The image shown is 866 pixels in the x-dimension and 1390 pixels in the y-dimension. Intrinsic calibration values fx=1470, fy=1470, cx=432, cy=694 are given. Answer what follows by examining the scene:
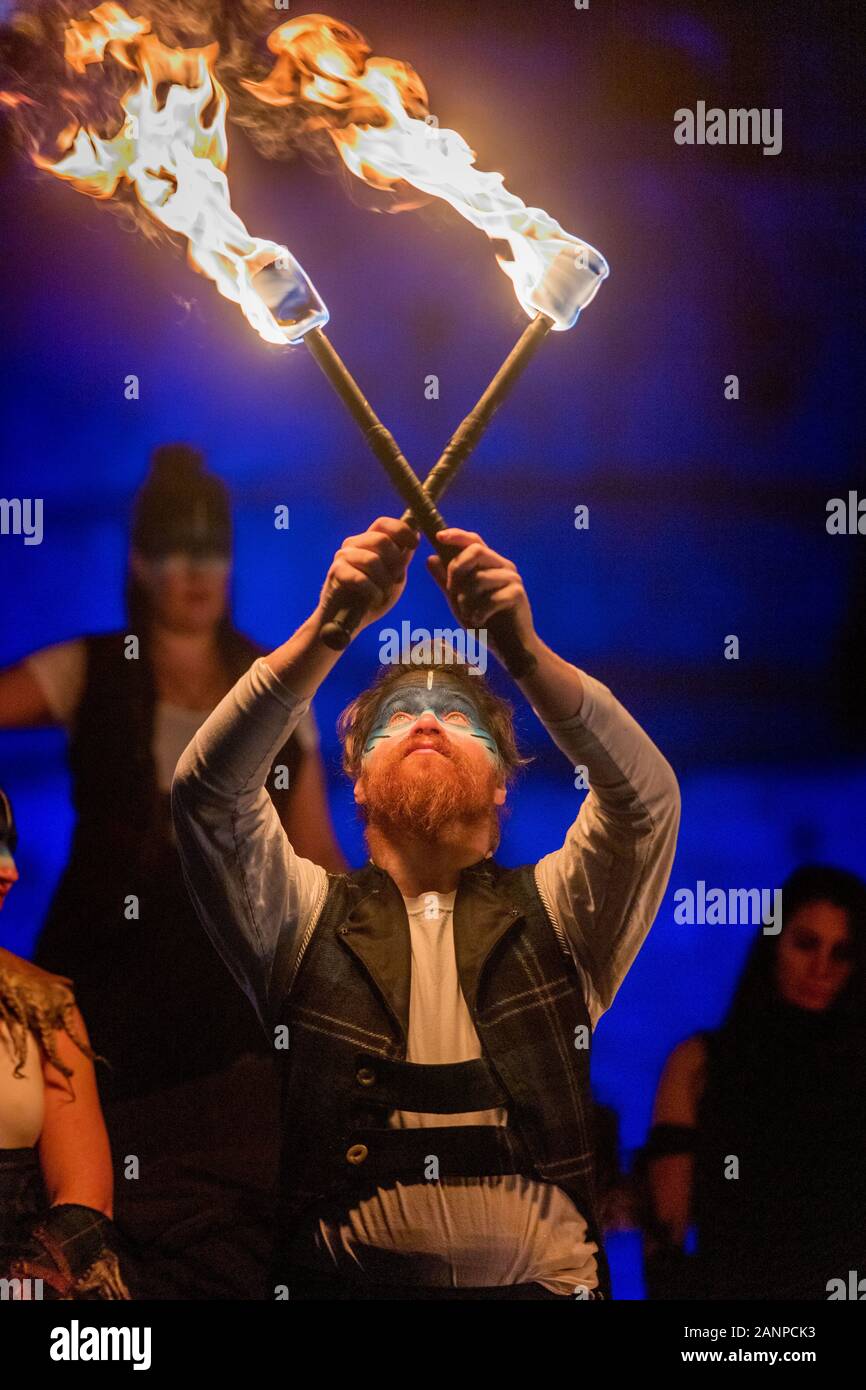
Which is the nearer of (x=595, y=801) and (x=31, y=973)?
(x=595, y=801)

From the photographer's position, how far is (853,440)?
383cm

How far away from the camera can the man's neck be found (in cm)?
354

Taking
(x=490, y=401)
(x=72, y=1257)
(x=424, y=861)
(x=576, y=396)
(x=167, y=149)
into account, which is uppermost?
(x=167, y=149)

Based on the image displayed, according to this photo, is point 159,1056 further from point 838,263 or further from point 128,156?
point 838,263

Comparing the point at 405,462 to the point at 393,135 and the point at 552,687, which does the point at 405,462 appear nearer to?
the point at 552,687

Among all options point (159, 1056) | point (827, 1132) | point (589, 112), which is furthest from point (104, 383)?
point (827, 1132)

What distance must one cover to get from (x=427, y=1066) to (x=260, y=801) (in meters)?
0.72

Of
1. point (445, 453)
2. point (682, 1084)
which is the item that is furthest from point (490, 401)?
point (682, 1084)

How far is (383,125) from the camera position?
12.2 ft

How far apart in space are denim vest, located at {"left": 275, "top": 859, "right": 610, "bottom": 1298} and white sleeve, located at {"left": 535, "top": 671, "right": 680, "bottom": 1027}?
6 cm

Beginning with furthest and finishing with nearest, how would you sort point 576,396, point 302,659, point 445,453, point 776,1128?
1. point 576,396
2. point 776,1128
3. point 445,453
4. point 302,659

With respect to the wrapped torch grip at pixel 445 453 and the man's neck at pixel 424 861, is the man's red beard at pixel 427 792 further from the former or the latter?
the wrapped torch grip at pixel 445 453

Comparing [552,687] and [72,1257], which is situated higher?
[552,687]

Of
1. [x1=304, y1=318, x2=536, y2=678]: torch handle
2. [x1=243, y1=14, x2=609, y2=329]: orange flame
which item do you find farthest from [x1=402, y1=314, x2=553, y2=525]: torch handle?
[x1=243, y1=14, x2=609, y2=329]: orange flame
